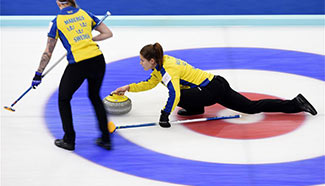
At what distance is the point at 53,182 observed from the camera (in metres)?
4.04

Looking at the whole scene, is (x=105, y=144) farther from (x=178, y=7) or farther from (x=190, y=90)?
(x=178, y=7)

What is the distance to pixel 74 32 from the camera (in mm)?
4219

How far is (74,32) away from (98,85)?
0.50m

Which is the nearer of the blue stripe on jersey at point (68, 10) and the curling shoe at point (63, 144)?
the blue stripe on jersey at point (68, 10)

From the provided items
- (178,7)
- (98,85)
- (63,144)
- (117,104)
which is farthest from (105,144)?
(178,7)

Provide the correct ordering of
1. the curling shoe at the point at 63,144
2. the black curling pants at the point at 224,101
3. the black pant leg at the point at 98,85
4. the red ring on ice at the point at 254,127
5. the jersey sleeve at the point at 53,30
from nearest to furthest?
the jersey sleeve at the point at 53,30, the black pant leg at the point at 98,85, the curling shoe at the point at 63,144, the red ring on ice at the point at 254,127, the black curling pants at the point at 224,101

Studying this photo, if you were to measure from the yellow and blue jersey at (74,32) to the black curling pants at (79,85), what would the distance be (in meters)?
0.06

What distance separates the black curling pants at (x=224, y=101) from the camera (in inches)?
193

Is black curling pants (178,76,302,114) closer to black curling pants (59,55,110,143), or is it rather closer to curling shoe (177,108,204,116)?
curling shoe (177,108,204,116)

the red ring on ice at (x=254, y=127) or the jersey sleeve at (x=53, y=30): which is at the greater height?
the jersey sleeve at (x=53, y=30)

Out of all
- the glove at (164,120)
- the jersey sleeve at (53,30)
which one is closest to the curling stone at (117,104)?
the glove at (164,120)

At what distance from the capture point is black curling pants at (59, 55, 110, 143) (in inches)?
166

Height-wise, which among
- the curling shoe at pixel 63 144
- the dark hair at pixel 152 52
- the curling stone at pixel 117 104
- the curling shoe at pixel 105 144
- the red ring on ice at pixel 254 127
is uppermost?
the dark hair at pixel 152 52

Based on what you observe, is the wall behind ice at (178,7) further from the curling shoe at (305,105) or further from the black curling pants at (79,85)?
the black curling pants at (79,85)
